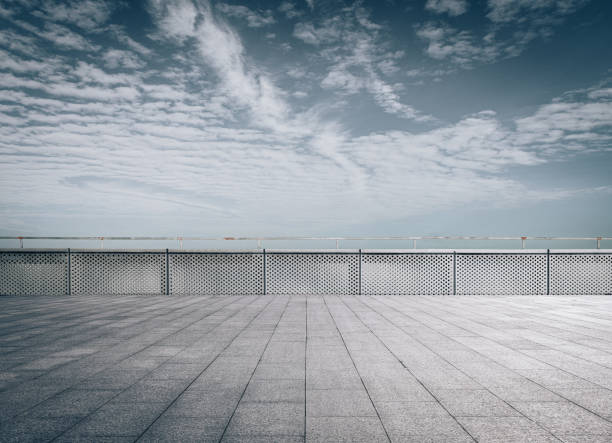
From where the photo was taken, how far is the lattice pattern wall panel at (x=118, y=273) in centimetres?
1123

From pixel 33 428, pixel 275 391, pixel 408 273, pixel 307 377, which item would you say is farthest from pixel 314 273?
pixel 33 428

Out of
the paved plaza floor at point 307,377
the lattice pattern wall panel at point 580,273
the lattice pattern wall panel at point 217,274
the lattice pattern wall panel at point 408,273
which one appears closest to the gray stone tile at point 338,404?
the paved plaza floor at point 307,377

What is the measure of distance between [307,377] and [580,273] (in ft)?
36.4

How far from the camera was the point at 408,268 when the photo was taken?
11.3 m

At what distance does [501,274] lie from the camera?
11.3 m

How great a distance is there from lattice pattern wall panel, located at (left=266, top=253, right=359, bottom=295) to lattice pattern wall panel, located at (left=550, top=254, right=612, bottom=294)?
240 inches

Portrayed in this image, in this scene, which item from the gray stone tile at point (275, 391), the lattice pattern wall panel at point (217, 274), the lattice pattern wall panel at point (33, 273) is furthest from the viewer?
the lattice pattern wall panel at point (217, 274)

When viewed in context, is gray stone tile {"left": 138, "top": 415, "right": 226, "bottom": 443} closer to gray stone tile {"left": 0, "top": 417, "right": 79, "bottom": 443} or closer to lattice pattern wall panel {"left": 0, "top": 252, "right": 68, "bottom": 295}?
Result: gray stone tile {"left": 0, "top": 417, "right": 79, "bottom": 443}

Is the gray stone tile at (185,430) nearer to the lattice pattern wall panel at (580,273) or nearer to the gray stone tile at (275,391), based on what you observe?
the gray stone tile at (275,391)

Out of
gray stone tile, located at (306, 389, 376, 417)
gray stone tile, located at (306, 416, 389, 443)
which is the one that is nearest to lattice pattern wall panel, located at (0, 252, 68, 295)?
gray stone tile, located at (306, 389, 376, 417)

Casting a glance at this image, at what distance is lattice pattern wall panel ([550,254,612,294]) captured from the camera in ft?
36.5

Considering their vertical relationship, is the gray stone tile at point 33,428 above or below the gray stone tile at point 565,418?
above

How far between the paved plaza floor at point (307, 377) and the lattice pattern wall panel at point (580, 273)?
3919 millimetres

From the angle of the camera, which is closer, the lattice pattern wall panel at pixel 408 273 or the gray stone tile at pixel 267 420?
the gray stone tile at pixel 267 420
